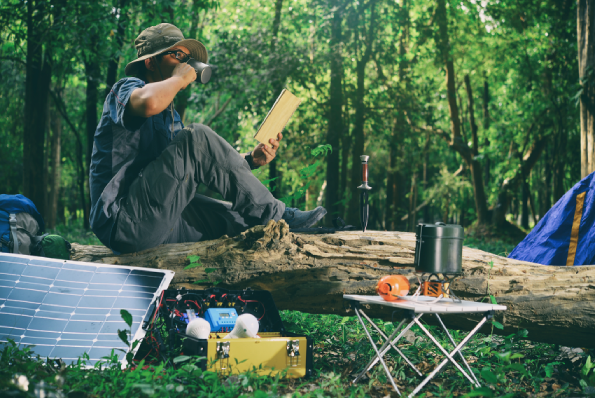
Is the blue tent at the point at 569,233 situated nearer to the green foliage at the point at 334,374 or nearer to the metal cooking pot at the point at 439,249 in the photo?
the green foliage at the point at 334,374

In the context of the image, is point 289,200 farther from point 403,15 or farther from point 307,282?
point 403,15

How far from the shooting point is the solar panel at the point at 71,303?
270 cm

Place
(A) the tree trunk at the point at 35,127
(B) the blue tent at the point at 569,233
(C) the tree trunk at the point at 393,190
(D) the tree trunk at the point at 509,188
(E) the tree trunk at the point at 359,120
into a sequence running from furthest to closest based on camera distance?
(C) the tree trunk at the point at 393,190 → (D) the tree trunk at the point at 509,188 → (E) the tree trunk at the point at 359,120 → (A) the tree trunk at the point at 35,127 → (B) the blue tent at the point at 569,233

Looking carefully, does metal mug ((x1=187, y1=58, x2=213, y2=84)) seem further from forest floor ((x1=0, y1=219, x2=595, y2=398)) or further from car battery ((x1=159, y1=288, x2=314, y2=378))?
forest floor ((x1=0, y1=219, x2=595, y2=398))

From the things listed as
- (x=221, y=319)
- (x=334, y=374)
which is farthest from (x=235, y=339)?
(x=334, y=374)

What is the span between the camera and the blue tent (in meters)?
4.05

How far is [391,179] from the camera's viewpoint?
755 inches

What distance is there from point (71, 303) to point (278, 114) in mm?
2055

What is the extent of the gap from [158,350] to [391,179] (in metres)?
17.1

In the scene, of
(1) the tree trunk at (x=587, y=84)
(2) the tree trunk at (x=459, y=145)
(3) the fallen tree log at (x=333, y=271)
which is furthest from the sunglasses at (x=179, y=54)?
(2) the tree trunk at (x=459, y=145)

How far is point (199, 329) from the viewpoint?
269cm

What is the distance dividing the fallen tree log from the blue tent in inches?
30.4

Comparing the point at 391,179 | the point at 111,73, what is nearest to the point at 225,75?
the point at 111,73

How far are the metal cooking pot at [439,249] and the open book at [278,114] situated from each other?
1.64 m
